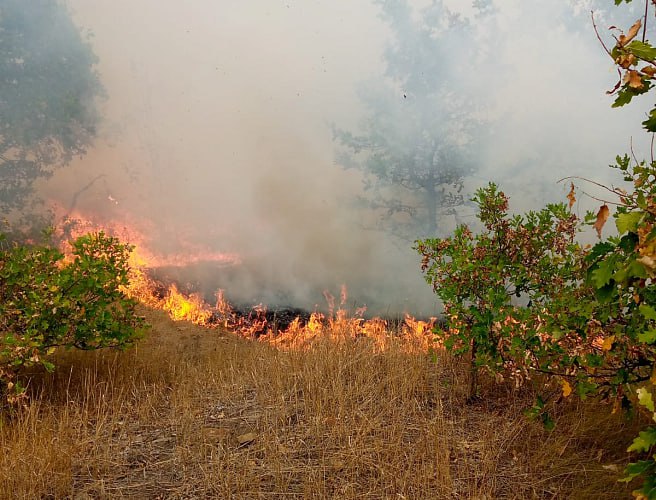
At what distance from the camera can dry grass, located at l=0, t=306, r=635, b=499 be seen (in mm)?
3891

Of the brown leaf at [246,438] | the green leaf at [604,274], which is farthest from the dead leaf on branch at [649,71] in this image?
the brown leaf at [246,438]

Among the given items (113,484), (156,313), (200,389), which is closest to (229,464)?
(113,484)

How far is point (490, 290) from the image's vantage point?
455cm

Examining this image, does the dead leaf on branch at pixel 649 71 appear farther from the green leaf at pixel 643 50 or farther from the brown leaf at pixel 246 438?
the brown leaf at pixel 246 438

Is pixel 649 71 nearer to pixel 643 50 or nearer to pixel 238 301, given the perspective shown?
pixel 643 50

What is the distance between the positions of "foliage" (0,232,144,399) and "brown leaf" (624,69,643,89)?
556 cm

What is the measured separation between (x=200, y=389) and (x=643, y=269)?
17.9 feet

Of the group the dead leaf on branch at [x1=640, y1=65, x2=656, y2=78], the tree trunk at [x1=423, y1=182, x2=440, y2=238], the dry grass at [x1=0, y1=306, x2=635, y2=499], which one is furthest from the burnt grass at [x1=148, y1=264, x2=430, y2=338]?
the dead leaf on branch at [x1=640, y1=65, x2=656, y2=78]

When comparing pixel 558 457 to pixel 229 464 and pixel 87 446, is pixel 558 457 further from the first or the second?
pixel 87 446

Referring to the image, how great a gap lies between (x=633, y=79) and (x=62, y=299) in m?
5.96

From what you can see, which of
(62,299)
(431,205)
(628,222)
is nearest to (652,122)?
(628,222)

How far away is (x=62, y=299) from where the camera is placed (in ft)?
19.2

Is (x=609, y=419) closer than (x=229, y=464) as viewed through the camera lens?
No

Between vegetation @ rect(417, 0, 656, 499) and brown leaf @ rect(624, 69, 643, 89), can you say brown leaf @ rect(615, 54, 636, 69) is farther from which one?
vegetation @ rect(417, 0, 656, 499)
